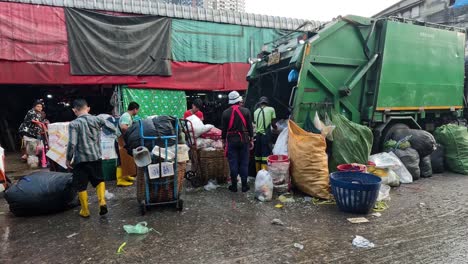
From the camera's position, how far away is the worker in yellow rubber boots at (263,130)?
200 inches

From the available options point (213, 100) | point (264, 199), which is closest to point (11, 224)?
point (264, 199)

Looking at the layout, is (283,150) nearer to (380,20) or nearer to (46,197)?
(380,20)

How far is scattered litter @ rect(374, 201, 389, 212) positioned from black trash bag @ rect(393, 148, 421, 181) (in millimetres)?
1441

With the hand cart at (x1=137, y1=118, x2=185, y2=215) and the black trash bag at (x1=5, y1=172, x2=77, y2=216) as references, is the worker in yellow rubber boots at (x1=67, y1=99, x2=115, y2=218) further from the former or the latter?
the hand cart at (x1=137, y1=118, x2=185, y2=215)

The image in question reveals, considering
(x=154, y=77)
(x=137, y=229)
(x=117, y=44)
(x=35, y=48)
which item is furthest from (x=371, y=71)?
(x=35, y=48)

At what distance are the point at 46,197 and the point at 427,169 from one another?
230 inches

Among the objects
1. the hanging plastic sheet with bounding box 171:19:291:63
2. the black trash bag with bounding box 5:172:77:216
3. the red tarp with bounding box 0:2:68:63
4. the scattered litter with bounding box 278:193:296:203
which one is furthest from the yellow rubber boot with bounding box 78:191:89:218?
the hanging plastic sheet with bounding box 171:19:291:63

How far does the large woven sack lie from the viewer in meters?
4.18

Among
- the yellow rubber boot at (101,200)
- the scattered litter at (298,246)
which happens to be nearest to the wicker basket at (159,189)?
the yellow rubber boot at (101,200)

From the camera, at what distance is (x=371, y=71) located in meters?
5.36

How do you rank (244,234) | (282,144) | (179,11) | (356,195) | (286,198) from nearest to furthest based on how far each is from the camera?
(244,234), (356,195), (286,198), (282,144), (179,11)

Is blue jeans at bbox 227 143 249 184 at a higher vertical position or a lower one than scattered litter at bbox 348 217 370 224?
higher

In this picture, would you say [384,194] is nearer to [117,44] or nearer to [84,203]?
[84,203]

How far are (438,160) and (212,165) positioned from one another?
13.5 feet
